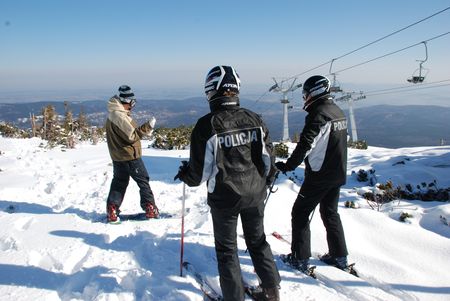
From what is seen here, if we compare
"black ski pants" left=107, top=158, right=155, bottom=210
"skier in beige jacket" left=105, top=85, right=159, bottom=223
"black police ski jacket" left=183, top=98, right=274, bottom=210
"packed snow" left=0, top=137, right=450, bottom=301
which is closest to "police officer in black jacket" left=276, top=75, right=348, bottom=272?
"packed snow" left=0, top=137, right=450, bottom=301

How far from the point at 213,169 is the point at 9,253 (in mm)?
3245

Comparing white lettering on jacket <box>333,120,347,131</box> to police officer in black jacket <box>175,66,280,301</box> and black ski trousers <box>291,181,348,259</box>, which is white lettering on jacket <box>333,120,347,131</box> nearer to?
black ski trousers <box>291,181,348,259</box>

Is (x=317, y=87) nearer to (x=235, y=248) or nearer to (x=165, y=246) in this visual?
(x=235, y=248)

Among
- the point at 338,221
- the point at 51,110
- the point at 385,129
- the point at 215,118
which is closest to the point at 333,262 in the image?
the point at 338,221

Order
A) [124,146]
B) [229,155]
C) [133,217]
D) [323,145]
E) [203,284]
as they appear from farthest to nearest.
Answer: [133,217] < [124,146] < [323,145] < [203,284] < [229,155]

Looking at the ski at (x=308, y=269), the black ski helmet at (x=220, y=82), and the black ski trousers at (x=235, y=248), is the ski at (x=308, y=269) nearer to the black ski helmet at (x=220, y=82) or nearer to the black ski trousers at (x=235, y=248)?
the black ski trousers at (x=235, y=248)

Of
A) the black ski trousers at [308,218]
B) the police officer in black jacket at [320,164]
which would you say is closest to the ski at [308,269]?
the police officer in black jacket at [320,164]

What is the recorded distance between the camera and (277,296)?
3.48 metres

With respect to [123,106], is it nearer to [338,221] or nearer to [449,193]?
[338,221]

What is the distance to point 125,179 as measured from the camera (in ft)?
19.7

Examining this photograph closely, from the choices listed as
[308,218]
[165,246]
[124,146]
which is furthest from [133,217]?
[308,218]

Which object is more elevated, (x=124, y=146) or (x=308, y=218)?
(x=124, y=146)

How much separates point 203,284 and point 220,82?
2233 mm

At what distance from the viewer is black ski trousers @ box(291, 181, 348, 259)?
13.8 ft
